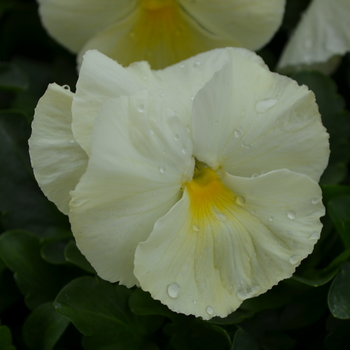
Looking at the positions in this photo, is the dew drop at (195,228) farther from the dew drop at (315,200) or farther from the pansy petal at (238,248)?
the dew drop at (315,200)

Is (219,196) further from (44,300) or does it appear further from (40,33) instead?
(40,33)

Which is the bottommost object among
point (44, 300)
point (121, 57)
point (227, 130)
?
point (44, 300)

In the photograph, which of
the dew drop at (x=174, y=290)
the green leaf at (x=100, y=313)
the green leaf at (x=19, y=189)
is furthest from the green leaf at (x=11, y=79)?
the dew drop at (x=174, y=290)

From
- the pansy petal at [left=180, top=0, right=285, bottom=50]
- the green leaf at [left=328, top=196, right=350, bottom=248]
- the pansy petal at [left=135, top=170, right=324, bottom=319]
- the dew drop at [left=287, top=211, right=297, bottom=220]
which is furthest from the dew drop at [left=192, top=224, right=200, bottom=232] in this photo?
the pansy petal at [left=180, top=0, right=285, bottom=50]

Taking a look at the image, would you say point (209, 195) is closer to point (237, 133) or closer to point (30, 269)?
point (237, 133)

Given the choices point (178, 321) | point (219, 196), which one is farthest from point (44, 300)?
point (219, 196)

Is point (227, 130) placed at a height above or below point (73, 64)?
above

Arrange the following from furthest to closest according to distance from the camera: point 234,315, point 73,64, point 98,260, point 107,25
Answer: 1. point 73,64
2. point 107,25
3. point 234,315
4. point 98,260
